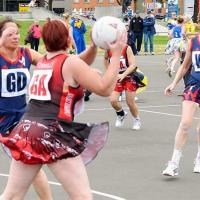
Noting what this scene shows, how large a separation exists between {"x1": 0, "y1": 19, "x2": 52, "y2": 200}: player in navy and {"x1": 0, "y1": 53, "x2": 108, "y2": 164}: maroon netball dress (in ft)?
3.89

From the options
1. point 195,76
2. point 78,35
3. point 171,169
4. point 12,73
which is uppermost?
point 12,73

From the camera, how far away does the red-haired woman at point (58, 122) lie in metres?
5.05

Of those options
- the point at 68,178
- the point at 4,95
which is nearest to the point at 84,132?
the point at 68,178

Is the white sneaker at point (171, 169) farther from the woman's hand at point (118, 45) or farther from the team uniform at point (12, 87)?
the woman's hand at point (118, 45)

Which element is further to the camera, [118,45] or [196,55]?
[196,55]

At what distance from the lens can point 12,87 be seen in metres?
6.48

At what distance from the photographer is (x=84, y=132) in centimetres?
530

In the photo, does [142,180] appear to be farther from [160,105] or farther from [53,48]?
[160,105]

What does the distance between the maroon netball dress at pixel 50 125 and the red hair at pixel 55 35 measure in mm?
87

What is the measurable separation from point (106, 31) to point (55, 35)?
38cm

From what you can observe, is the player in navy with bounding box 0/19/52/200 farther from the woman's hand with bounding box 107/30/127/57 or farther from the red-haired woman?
the woman's hand with bounding box 107/30/127/57

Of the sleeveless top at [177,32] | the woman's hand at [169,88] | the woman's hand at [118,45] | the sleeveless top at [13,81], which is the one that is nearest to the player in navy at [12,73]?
the sleeveless top at [13,81]

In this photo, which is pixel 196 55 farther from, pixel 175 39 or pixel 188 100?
pixel 175 39

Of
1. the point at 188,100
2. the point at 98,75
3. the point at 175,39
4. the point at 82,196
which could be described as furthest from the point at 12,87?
the point at 175,39
